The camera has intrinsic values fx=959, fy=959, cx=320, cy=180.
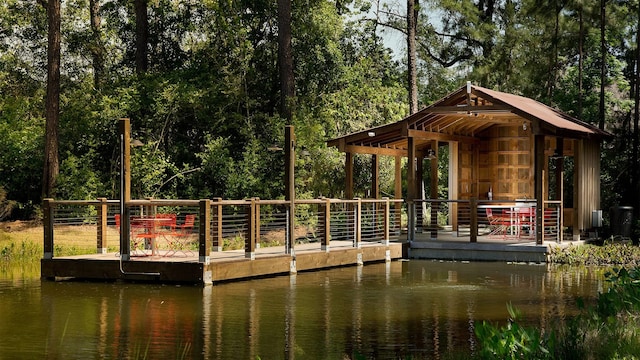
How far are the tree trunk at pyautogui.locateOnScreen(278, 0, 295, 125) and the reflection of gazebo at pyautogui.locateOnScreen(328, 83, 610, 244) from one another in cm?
443

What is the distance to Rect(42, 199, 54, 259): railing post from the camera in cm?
1709

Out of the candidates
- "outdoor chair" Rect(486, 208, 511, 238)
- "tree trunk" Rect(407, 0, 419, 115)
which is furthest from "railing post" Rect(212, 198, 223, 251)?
"tree trunk" Rect(407, 0, 419, 115)

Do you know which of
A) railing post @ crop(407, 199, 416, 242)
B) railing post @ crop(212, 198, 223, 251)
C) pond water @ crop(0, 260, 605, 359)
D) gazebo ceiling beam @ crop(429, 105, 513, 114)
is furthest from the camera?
railing post @ crop(407, 199, 416, 242)

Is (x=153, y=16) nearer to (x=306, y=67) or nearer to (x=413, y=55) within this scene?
(x=306, y=67)

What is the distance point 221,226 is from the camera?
17.9 m

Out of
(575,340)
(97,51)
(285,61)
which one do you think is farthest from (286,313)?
(97,51)

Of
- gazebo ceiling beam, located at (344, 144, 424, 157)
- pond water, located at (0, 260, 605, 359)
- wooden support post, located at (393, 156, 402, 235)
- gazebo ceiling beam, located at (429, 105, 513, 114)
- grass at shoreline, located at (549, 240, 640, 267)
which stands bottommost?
pond water, located at (0, 260, 605, 359)

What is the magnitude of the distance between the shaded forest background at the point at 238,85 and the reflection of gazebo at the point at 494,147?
8.82 feet

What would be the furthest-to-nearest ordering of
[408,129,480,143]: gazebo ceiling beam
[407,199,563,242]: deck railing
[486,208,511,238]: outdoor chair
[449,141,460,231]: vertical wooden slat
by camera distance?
1. [449,141,460,231]: vertical wooden slat
2. [408,129,480,143]: gazebo ceiling beam
3. [486,208,511,238]: outdoor chair
4. [407,199,563,242]: deck railing

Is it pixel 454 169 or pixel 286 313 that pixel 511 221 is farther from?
pixel 286 313

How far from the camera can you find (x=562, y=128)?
778 inches

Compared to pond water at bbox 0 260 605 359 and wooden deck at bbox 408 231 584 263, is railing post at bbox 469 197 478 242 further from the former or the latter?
pond water at bbox 0 260 605 359

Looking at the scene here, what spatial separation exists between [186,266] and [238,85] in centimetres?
1334

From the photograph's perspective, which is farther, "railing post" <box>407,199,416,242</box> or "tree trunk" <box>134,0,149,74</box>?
"tree trunk" <box>134,0,149,74</box>
